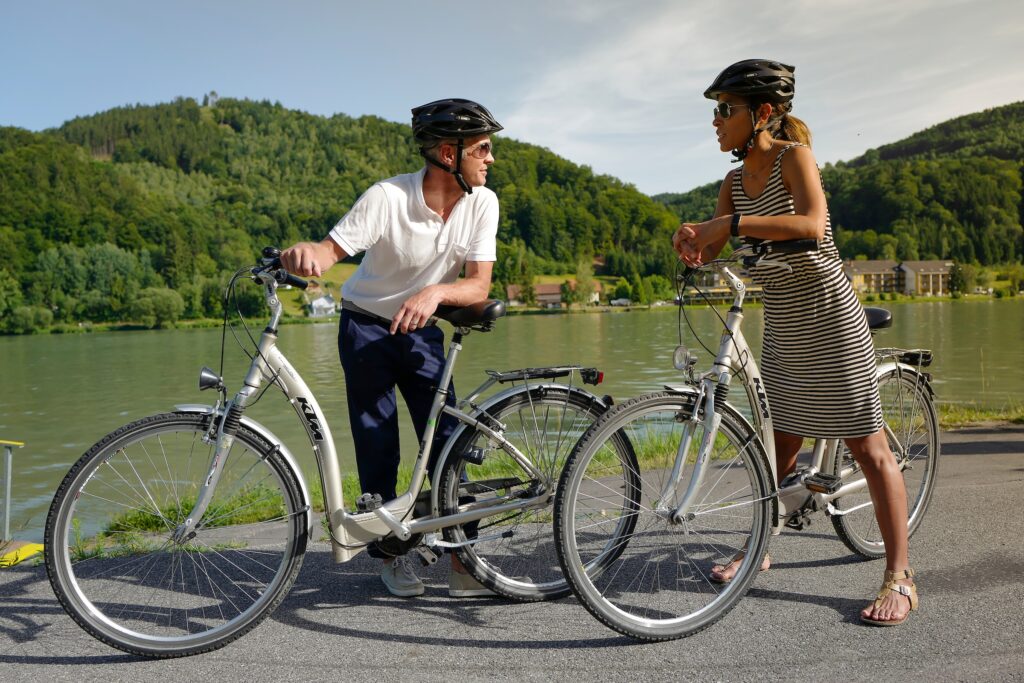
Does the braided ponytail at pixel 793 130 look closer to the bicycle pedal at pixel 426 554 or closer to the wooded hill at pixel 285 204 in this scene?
the bicycle pedal at pixel 426 554

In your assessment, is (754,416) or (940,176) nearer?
(754,416)

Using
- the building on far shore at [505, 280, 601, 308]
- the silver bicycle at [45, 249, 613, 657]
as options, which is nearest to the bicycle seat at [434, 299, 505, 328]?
the silver bicycle at [45, 249, 613, 657]

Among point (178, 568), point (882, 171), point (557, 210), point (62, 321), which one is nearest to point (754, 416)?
point (178, 568)

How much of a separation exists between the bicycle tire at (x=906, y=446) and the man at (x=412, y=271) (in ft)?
5.55

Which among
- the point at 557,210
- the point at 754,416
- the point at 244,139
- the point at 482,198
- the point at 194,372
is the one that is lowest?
the point at 194,372

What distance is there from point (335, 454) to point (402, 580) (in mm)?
640

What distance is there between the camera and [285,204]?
454 ft

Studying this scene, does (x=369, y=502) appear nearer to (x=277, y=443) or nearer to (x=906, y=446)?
(x=277, y=443)

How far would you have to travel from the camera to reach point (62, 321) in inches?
3807

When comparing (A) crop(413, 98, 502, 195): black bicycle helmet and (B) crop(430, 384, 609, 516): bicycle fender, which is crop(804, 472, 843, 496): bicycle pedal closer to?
(B) crop(430, 384, 609, 516): bicycle fender

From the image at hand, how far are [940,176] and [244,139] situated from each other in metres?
138

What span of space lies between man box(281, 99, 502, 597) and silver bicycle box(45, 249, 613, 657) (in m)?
0.16

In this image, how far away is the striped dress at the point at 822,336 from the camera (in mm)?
3182

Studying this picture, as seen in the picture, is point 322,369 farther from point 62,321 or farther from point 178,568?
point 62,321
